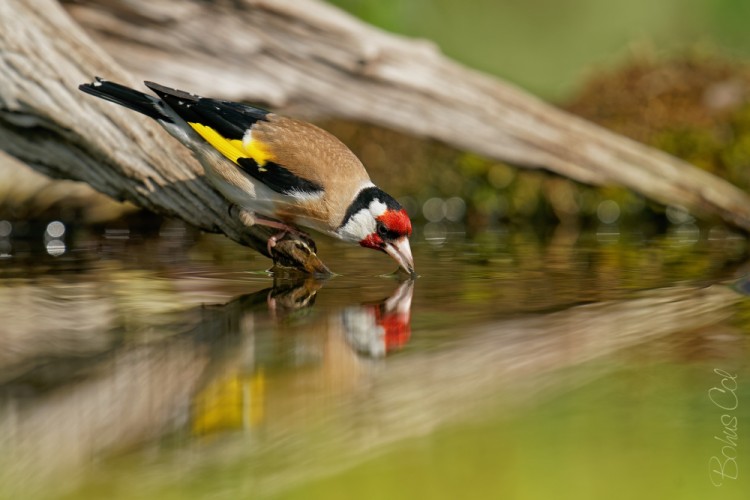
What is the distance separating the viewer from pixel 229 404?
98.9 inches

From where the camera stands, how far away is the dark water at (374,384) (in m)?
2.06

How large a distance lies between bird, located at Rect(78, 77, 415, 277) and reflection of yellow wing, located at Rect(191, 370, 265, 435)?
1829 mm

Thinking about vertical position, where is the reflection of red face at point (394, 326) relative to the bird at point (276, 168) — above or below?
below

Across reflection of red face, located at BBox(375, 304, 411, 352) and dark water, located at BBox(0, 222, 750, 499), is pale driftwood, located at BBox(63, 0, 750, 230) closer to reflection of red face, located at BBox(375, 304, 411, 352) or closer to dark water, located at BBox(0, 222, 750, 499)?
dark water, located at BBox(0, 222, 750, 499)

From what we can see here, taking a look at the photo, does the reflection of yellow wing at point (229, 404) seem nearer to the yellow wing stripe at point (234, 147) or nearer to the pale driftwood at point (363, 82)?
the yellow wing stripe at point (234, 147)

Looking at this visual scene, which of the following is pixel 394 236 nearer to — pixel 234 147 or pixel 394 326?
pixel 234 147

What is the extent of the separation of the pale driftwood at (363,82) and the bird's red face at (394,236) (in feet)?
6.65

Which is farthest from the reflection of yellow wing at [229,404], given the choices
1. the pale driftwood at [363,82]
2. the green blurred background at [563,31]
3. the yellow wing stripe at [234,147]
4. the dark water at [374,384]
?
the green blurred background at [563,31]

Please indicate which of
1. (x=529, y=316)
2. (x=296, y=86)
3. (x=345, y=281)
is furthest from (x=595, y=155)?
(x=529, y=316)

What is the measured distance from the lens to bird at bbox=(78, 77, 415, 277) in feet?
14.8

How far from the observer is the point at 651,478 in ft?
6.70

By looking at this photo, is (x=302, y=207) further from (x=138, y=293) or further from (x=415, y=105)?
(x=415, y=105)

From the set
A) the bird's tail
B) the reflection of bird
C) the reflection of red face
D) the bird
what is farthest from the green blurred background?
the reflection of red face

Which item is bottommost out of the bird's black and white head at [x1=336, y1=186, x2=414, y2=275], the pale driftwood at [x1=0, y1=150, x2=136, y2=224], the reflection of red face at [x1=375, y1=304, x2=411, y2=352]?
the reflection of red face at [x1=375, y1=304, x2=411, y2=352]
